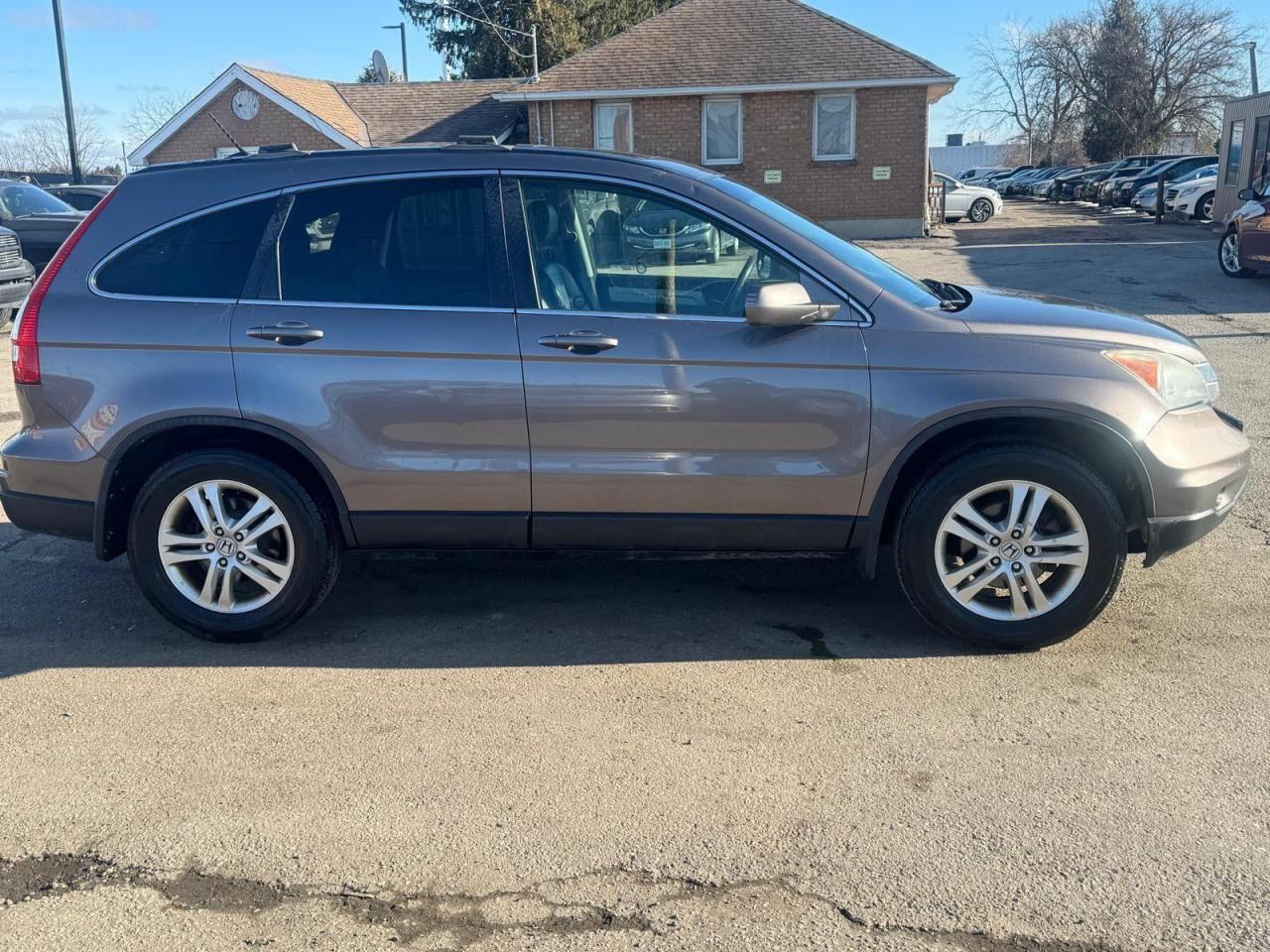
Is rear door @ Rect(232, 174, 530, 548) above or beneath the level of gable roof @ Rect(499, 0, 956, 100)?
beneath

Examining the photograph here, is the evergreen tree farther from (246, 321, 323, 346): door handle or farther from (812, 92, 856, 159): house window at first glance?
(246, 321, 323, 346): door handle

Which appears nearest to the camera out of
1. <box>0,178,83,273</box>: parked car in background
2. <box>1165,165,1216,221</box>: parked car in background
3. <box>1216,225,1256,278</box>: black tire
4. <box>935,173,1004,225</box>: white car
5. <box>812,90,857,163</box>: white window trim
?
<box>1216,225,1256,278</box>: black tire

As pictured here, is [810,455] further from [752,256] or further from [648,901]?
[648,901]

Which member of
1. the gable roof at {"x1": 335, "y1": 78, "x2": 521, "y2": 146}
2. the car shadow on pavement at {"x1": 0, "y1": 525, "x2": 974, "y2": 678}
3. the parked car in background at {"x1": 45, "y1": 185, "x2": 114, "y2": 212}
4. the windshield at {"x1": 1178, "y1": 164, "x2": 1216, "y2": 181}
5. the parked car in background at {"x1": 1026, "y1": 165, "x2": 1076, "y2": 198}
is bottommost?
the car shadow on pavement at {"x1": 0, "y1": 525, "x2": 974, "y2": 678}

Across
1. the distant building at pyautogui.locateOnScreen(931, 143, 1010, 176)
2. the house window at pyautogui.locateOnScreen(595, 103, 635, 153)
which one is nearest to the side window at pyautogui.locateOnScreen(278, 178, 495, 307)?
the house window at pyautogui.locateOnScreen(595, 103, 635, 153)

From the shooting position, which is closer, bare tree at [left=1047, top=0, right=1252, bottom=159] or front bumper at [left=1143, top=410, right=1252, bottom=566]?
front bumper at [left=1143, top=410, right=1252, bottom=566]

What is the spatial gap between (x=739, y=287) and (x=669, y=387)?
491 millimetres

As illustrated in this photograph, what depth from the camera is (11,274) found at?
1327 cm

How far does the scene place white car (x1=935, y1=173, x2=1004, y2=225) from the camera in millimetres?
31280

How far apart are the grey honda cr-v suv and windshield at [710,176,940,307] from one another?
36 mm

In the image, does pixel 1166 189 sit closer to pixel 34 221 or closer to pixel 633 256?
pixel 34 221

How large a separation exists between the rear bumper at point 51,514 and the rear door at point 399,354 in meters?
0.86

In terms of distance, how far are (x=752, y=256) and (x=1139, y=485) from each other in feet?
5.49

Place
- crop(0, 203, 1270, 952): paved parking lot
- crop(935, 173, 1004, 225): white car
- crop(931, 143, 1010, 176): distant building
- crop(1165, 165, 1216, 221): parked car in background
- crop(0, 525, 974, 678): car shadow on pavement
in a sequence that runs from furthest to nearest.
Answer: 1. crop(931, 143, 1010, 176): distant building
2. crop(935, 173, 1004, 225): white car
3. crop(1165, 165, 1216, 221): parked car in background
4. crop(0, 525, 974, 678): car shadow on pavement
5. crop(0, 203, 1270, 952): paved parking lot
